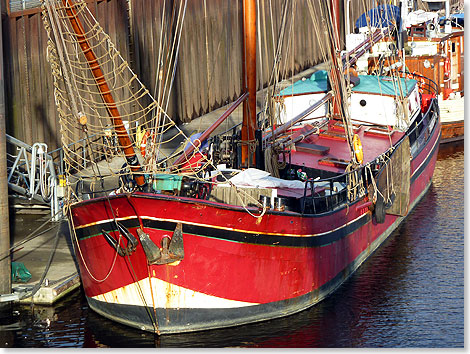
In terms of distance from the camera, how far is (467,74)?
107 feet

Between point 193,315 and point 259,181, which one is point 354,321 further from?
point 259,181

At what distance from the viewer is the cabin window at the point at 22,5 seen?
1068 inches

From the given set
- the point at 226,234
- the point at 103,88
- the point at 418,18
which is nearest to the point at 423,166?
the point at 418,18

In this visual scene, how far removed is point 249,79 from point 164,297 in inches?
281

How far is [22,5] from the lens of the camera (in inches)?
1080

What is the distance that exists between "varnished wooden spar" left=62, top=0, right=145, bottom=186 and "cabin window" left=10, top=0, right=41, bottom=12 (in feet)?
29.9

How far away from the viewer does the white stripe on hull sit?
1922 centimetres

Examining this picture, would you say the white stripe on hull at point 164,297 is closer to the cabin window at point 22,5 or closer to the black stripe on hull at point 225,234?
the black stripe on hull at point 225,234

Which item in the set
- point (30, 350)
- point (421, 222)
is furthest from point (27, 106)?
point (421, 222)

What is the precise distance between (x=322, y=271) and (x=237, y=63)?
20.4 metres

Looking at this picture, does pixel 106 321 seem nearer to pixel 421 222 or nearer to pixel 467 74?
pixel 421 222

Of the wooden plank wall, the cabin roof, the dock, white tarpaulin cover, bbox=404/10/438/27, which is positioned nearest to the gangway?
the dock

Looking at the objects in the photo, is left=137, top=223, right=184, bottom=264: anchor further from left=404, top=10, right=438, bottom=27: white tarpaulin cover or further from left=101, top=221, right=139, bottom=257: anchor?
left=404, top=10, right=438, bottom=27: white tarpaulin cover

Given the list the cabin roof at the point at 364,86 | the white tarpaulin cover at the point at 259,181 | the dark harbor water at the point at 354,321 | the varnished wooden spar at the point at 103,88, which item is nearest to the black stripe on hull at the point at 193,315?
the dark harbor water at the point at 354,321
